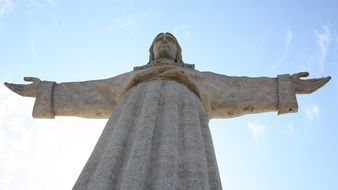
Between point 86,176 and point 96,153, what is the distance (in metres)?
0.56

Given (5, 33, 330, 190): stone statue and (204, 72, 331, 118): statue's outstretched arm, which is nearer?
(5, 33, 330, 190): stone statue

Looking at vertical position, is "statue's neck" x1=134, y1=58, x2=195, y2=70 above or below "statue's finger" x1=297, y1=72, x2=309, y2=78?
above

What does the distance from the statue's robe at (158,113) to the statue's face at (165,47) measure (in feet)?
2.94

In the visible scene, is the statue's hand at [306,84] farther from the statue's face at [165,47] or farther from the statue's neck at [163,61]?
the statue's face at [165,47]

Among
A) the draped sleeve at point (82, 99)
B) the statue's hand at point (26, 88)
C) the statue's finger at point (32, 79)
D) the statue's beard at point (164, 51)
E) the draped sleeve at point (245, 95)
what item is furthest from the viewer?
the statue's beard at point (164, 51)

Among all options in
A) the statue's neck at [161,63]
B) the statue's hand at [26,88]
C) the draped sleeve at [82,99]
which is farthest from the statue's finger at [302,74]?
the statue's hand at [26,88]

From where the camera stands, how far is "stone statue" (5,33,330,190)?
5.95 m

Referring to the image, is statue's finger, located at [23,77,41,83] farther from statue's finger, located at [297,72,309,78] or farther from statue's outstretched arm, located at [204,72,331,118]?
statue's finger, located at [297,72,309,78]

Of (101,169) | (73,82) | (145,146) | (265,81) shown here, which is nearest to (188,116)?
(145,146)

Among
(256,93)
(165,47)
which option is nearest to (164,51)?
(165,47)

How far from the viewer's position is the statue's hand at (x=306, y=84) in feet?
30.6

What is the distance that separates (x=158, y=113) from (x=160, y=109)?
181 mm

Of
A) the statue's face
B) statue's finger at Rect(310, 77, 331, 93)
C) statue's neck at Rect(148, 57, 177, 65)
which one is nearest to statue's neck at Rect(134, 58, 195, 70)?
statue's neck at Rect(148, 57, 177, 65)

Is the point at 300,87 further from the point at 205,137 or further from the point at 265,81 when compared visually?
the point at 205,137
